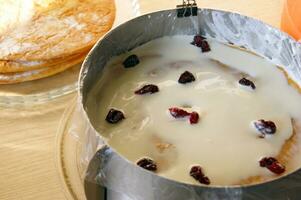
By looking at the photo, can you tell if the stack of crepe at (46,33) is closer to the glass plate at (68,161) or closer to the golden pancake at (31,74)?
the golden pancake at (31,74)

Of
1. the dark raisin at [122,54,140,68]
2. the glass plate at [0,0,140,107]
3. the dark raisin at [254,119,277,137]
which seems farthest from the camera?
the glass plate at [0,0,140,107]

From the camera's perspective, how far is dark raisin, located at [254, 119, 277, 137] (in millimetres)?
676

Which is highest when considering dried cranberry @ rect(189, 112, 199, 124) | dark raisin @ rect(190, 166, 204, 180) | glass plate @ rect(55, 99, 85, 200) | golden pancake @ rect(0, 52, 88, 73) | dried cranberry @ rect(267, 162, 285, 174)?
dried cranberry @ rect(189, 112, 199, 124)

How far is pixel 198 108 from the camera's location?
708 millimetres

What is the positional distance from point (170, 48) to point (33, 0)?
0.37m

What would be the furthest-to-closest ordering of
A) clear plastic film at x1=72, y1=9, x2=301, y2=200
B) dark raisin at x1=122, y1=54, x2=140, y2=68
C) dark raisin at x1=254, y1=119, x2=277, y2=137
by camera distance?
dark raisin at x1=122, y1=54, x2=140, y2=68, dark raisin at x1=254, y1=119, x2=277, y2=137, clear plastic film at x1=72, y1=9, x2=301, y2=200

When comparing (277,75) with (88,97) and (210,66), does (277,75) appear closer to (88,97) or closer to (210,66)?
(210,66)

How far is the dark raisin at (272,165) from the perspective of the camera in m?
0.63

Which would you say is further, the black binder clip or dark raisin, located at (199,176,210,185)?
the black binder clip

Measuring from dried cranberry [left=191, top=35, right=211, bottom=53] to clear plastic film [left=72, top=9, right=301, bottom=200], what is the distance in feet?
0.05

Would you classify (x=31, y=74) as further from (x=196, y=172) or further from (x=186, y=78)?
(x=196, y=172)

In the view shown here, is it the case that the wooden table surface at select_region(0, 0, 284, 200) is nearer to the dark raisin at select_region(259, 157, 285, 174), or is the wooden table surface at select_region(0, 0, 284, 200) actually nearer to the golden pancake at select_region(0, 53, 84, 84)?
the golden pancake at select_region(0, 53, 84, 84)

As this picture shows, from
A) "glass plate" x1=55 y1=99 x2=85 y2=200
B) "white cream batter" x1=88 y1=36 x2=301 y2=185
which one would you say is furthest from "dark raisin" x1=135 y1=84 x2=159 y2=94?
"glass plate" x1=55 y1=99 x2=85 y2=200

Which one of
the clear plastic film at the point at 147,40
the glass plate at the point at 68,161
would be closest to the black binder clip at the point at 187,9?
the clear plastic film at the point at 147,40
